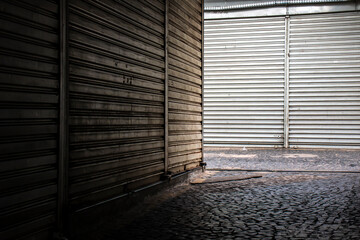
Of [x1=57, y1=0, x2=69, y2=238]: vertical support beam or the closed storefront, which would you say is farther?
the closed storefront

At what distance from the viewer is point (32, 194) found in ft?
11.4

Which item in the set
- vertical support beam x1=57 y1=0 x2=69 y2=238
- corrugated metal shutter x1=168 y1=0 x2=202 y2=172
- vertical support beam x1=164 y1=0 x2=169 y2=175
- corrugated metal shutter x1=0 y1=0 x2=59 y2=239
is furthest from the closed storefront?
corrugated metal shutter x1=0 y1=0 x2=59 y2=239

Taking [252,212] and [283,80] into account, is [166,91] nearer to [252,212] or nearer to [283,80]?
[252,212]

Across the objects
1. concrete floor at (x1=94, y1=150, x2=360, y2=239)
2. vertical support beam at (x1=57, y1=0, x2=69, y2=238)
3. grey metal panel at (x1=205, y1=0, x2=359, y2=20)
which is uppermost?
grey metal panel at (x1=205, y1=0, x2=359, y2=20)

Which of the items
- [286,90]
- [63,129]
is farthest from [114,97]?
[286,90]

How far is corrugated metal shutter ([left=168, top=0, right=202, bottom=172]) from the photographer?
23.5 ft

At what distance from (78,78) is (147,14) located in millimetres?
2304

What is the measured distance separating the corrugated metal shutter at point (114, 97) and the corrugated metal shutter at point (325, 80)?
417 inches

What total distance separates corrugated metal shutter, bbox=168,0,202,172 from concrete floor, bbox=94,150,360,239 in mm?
883

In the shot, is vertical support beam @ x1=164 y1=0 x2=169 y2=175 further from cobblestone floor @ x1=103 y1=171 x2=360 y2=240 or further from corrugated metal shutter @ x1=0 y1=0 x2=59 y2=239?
corrugated metal shutter @ x1=0 y1=0 x2=59 y2=239

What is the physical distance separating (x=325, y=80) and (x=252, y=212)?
12.0 meters

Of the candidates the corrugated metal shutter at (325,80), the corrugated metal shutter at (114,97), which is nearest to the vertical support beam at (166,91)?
the corrugated metal shutter at (114,97)

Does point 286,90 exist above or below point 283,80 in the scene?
below

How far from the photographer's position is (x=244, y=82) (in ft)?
53.6
